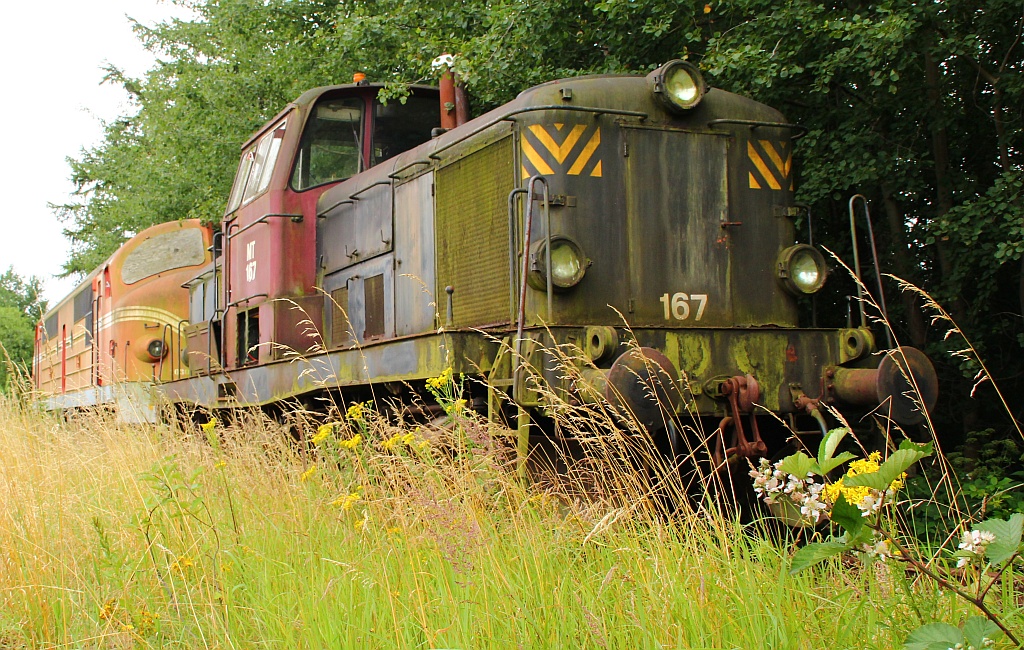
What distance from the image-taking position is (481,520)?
3.57 m

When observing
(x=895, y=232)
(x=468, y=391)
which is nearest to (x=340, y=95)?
(x=468, y=391)

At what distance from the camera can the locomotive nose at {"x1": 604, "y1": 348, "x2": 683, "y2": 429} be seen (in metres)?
4.18

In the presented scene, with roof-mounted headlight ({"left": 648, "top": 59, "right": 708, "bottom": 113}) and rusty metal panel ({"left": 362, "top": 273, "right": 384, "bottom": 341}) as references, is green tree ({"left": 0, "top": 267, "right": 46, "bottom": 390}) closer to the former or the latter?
rusty metal panel ({"left": 362, "top": 273, "right": 384, "bottom": 341})

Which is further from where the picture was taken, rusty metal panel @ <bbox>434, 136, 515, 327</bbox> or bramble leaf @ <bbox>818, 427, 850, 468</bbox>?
rusty metal panel @ <bbox>434, 136, 515, 327</bbox>

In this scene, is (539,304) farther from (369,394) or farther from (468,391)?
(369,394)

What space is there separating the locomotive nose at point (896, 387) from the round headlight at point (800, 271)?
71cm

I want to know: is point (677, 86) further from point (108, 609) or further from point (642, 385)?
point (108, 609)

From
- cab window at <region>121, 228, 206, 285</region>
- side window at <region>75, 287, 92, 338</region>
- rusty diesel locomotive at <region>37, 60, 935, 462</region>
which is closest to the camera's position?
rusty diesel locomotive at <region>37, 60, 935, 462</region>

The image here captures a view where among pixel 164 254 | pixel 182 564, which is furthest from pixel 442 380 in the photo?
pixel 164 254

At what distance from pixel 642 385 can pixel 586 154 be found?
Result: 1.48 metres

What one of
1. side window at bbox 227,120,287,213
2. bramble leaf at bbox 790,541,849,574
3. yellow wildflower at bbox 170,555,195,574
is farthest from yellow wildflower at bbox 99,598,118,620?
side window at bbox 227,120,287,213

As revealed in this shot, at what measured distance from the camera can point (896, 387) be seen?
4.70 meters

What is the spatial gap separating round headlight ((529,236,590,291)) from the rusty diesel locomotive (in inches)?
0.4

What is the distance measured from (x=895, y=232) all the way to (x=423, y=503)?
5.46 meters
